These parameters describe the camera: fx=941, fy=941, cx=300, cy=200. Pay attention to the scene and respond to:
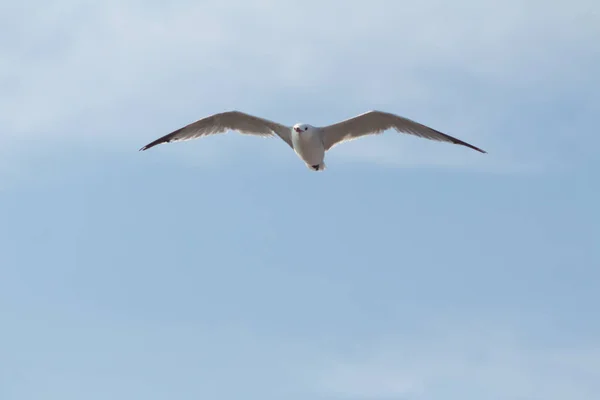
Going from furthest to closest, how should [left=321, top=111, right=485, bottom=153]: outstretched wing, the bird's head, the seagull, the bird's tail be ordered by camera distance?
the bird's tail
[left=321, top=111, right=485, bottom=153]: outstretched wing
the seagull
the bird's head

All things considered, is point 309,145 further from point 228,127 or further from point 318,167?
point 228,127

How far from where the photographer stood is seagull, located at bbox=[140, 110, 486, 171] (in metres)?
25.9

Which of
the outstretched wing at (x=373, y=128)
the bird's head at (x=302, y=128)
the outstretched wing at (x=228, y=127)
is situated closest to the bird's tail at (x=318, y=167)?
the outstretched wing at (x=373, y=128)

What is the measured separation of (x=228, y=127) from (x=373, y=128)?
421 cm

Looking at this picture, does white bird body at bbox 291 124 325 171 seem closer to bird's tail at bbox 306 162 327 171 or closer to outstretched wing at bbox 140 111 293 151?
bird's tail at bbox 306 162 327 171

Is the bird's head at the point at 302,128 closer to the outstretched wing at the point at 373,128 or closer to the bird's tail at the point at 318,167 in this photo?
the outstretched wing at the point at 373,128

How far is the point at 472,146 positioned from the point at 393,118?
7.66 feet

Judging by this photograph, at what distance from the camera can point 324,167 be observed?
1037 inches

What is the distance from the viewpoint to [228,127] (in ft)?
89.9

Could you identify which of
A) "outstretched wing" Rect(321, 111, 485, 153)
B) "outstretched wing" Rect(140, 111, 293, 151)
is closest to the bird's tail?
"outstretched wing" Rect(321, 111, 485, 153)

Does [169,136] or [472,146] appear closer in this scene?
[472,146]

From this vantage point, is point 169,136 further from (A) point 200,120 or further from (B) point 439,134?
(B) point 439,134

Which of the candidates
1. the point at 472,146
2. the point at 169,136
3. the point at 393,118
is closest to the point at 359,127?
the point at 393,118

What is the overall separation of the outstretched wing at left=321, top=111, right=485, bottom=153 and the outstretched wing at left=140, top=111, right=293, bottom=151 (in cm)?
126
